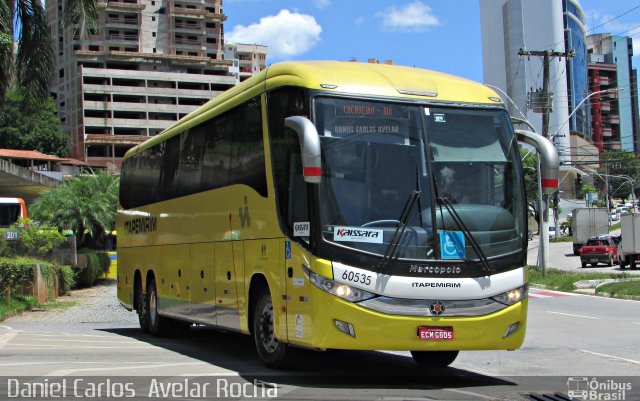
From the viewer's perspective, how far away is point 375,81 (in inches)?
384

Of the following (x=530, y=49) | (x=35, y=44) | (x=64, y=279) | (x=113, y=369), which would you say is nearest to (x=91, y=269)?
(x=64, y=279)

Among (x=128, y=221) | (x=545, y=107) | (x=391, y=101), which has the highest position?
(x=545, y=107)

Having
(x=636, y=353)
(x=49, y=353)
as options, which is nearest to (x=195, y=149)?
(x=49, y=353)

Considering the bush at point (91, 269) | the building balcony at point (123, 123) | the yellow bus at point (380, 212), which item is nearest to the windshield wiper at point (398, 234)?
the yellow bus at point (380, 212)

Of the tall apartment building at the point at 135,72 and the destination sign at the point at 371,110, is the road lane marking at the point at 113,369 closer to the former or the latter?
the destination sign at the point at 371,110

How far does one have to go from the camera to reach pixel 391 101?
9531 mm

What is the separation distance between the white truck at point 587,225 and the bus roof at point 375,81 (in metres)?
58.0

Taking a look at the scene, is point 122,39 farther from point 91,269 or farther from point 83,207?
point 91,269

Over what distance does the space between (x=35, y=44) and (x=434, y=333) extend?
17376 millimetres

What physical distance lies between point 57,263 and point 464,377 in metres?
27.5

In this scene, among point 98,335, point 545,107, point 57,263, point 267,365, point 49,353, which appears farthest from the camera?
point 545,107

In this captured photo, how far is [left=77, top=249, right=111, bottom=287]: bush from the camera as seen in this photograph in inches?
1636

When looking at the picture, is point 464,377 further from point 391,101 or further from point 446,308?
point 391,101

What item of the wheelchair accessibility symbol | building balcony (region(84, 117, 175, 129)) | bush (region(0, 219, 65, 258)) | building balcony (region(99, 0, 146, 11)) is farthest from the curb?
building balcony (region(99, 0, 146, 11))
